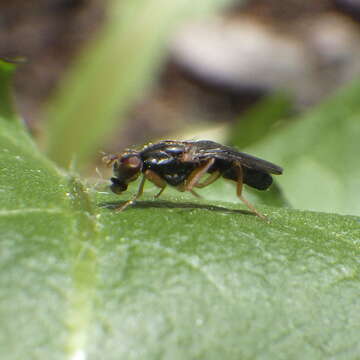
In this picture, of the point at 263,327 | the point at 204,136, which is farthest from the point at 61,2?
the point at 263,327

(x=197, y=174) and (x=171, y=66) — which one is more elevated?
(x=197, y=174)

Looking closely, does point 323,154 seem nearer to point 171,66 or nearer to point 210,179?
point 210,179

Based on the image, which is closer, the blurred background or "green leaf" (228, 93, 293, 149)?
"green leaf" (228, 93, 293, 149)

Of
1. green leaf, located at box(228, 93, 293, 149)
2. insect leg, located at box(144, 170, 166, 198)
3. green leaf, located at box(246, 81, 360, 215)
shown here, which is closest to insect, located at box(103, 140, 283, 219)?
insect leg, located at box(144, 170, 166, 198)

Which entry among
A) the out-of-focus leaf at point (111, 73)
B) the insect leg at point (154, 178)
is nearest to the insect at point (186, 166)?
the insect leg at point (154, 178)

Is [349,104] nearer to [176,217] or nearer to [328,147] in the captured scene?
[328,147]

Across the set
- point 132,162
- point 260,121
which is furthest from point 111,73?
point 132,162

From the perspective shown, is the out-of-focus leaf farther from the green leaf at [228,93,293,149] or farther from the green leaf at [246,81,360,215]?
Result: the green leaf at [246,81,360,215]
